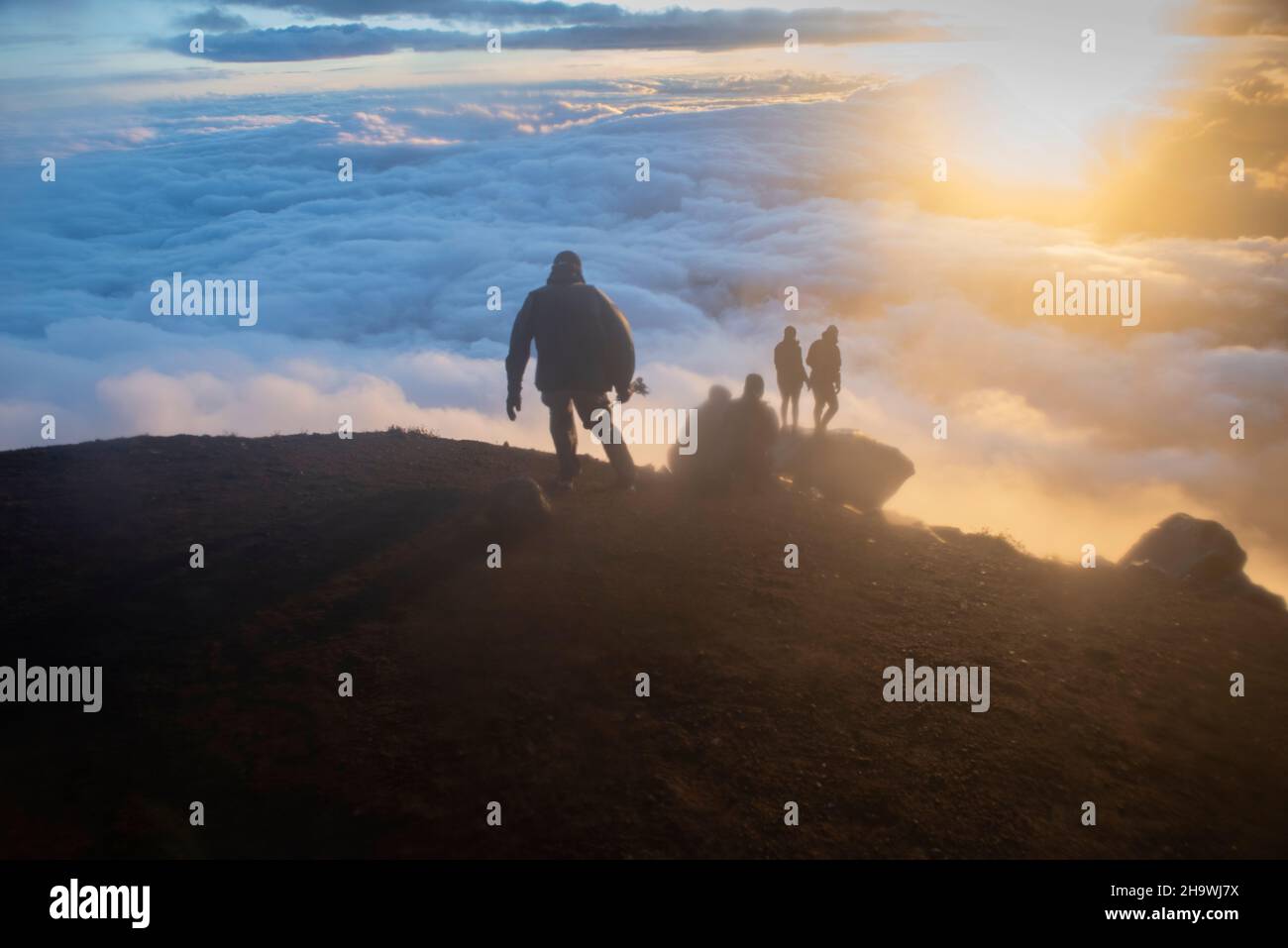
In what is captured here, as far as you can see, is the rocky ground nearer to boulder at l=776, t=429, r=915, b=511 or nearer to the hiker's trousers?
the hiker's trousers

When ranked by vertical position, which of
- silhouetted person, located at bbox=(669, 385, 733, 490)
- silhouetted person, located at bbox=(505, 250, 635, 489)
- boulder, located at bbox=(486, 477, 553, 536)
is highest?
silhouetted person, located at bbox=(505, 250, 635, 489)

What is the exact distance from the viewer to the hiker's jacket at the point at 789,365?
41.7ft

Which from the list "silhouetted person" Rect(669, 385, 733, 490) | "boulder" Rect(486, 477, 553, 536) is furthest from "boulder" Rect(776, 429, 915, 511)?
"boulder" Rect(486, 477, 553, 536)

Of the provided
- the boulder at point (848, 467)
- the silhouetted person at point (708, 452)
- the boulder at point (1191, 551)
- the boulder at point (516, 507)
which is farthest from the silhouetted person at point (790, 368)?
the boulder at point (516, 507)

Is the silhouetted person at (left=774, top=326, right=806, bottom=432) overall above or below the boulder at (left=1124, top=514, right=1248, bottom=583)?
above

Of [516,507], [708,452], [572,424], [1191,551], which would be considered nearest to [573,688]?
[516,507]

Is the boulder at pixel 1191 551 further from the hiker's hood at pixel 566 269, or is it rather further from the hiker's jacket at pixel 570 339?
the hiker's hood at pixel 566 269

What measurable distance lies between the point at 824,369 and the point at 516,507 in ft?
25.6

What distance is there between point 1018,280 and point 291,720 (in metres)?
94.2

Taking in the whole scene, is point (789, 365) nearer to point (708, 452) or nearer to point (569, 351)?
point (708, 452)

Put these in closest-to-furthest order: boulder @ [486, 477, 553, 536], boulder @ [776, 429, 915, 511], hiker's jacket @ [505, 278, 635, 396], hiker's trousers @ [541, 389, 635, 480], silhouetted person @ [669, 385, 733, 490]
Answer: boulder @ [486, 477, 553, 536] < hiker's jacket @ [505, 278, 635, 396] < hiker's trousers @ [541, 389, 635, 480] < silhouetted person @ [669, 385, 733, 490] < boulder @ [776, 429, 915, 511]

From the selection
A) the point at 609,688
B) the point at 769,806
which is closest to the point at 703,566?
the point at 609,688

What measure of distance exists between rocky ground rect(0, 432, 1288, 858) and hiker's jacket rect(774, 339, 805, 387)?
5.81m

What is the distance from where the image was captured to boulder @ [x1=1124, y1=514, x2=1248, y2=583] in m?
8.20
